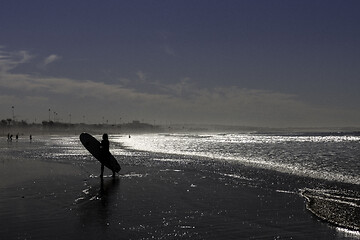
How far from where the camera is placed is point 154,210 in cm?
1282

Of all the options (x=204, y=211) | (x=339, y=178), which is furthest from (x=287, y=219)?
(x=339, y=178)

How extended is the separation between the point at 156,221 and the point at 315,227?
425 centimetres

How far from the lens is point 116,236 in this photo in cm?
962

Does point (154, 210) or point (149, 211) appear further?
point (154, 210)

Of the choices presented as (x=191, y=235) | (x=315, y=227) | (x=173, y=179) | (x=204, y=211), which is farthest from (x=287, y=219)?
(x=173, y=179)

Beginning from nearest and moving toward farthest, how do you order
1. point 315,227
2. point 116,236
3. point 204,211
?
point 116,236
point 315,227
point 204,211

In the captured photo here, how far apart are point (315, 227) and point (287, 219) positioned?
1.05m

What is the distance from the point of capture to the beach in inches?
396

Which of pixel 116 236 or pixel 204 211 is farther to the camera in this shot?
pixel 204 211

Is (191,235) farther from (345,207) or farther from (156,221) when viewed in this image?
(345,207)

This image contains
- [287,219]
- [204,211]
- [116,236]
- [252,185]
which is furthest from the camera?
[252,185]

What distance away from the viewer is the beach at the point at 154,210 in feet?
33.0

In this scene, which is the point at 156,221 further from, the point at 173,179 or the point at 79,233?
the point at 173,179

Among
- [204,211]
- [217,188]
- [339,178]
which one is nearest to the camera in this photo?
[204,211]
